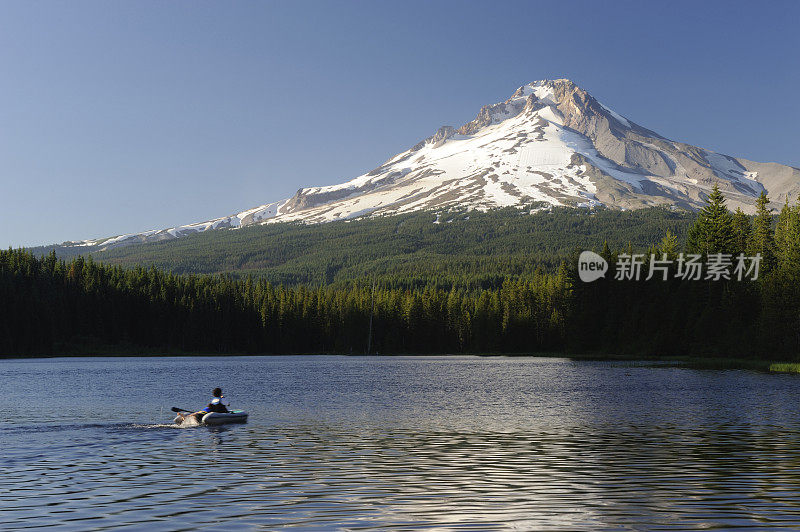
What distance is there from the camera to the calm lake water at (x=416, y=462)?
16.3m

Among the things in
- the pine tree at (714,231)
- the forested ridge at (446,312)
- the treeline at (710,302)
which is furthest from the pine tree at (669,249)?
the pine tree at (714,231)

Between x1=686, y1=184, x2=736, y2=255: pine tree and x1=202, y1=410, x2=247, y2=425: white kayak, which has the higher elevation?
x1=686, y1=184, x2=736, y2=255: pine tree

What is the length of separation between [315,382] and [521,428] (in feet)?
125

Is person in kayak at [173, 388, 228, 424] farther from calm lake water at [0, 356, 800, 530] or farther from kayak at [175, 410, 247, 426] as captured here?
calm lake water at [0, 356, 800, 530]

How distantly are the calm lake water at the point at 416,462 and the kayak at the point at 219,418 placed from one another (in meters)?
0.90

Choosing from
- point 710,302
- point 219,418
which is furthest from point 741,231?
point 219,418

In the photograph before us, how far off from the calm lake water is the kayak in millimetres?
897

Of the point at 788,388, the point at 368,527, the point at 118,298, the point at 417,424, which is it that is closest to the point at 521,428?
the point at 417,424

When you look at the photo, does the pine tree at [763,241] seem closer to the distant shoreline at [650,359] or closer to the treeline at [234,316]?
the distant shoreline at [650,359]

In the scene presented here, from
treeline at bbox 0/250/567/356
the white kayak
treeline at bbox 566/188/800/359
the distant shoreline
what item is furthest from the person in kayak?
treeline at bbox 0/250/567/356

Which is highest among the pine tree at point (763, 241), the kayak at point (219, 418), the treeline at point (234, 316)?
the pine tree at point (763, 241)

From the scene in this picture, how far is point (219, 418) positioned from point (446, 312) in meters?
148

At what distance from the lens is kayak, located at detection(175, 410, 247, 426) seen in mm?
36375

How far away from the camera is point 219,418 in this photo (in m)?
36.5
